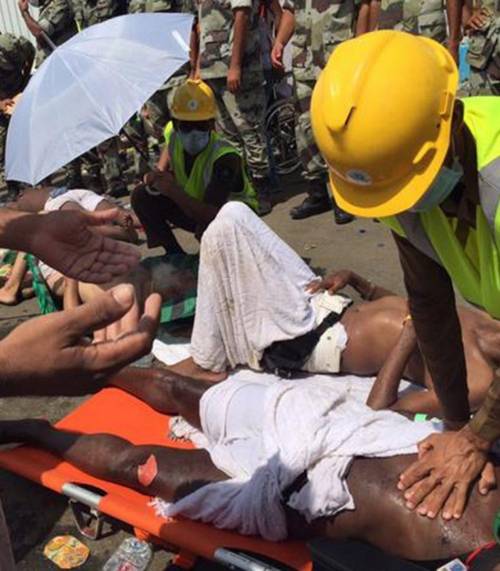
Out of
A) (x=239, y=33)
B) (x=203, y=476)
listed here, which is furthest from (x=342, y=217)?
(x=203, y=476)

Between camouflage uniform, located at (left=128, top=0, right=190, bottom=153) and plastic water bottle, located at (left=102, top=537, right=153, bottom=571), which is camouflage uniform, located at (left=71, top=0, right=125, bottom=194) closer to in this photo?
camouflage uniform, located at (left=128, top=0, right=190, bottom=153)

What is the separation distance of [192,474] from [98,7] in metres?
5.07

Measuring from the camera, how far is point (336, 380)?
3.08 metres

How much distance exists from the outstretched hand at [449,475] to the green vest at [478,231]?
1.27ft

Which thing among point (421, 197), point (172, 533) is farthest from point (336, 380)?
point (421, 197)

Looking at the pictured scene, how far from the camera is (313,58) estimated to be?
16.9ft

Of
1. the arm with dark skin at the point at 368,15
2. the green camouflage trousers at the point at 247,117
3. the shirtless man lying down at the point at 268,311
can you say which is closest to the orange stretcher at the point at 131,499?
the shirtless man lying down at the point at 268,311

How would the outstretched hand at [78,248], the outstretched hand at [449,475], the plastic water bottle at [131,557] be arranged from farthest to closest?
the plastic water bottle at [131,557] → the outstretched hand at [78,248] → the outstretched hand at [449,475]

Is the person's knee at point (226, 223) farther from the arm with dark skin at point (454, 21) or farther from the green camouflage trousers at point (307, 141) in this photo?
the arm with dark skin at point (454, 21)

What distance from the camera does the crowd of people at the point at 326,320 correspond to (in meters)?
1.59

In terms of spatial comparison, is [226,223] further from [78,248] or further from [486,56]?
[486,56]

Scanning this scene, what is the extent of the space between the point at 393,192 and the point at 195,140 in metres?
2.51

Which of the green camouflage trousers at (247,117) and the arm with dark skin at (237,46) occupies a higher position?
the arm with dark skin at (237,46)

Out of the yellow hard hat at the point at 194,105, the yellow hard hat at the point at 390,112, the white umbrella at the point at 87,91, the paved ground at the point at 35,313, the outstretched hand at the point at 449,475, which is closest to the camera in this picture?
the yellow hard hat at the point at 390,112
